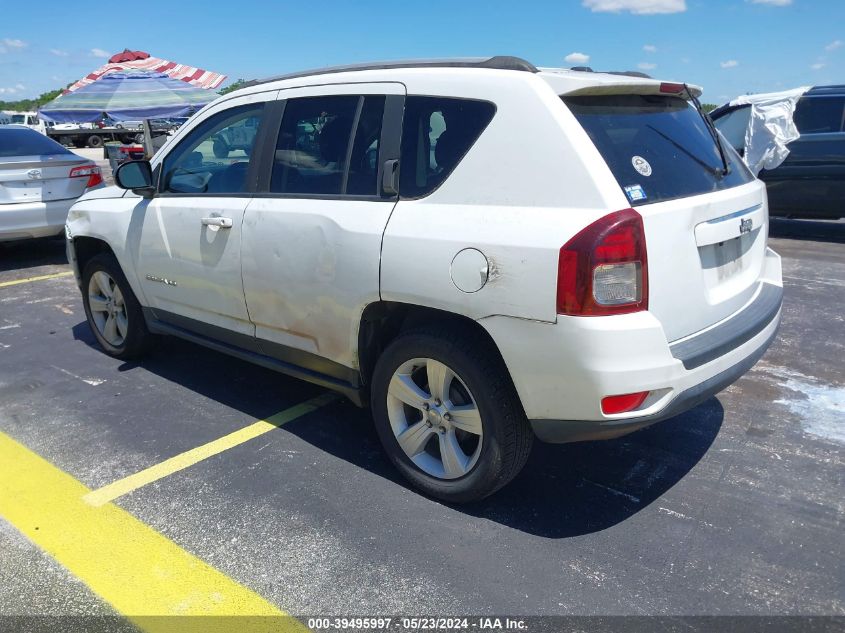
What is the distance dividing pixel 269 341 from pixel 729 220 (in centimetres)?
234

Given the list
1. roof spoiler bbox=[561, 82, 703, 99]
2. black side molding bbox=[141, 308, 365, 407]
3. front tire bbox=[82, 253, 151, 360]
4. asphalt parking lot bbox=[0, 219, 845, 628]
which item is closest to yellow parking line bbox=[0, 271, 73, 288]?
front tire bbox=[82, 253, 151, 360]

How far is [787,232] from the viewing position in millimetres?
9766

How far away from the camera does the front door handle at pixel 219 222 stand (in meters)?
3.68

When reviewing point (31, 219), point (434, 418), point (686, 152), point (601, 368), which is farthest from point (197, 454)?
point (31, 219)

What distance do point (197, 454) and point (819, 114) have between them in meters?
9.08

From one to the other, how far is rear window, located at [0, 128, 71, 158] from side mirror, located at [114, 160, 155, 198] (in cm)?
455

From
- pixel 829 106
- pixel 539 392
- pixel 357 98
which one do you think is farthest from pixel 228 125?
pixel 829 106

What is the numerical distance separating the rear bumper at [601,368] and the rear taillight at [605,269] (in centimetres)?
6

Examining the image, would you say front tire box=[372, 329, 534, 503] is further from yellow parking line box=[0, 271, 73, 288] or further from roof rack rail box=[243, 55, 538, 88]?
yellow parking line box=[0, 271, 73, 288]

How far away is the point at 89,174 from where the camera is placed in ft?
27.0

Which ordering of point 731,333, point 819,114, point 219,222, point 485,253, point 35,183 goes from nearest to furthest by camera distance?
point 485,253 → point 731,333 → point 219,222 → point 35,183 → point 819,114

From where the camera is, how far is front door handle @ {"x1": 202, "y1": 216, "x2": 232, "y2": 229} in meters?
3.68

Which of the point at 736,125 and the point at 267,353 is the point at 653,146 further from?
the point at 736,125

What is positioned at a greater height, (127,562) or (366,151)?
(366,151)
